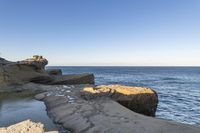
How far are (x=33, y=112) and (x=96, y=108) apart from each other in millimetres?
5481

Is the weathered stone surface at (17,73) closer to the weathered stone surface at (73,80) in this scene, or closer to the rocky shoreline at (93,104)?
the rocky shoreline at (93,104)

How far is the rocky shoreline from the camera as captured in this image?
16125 mm

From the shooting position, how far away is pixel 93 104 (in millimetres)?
22672

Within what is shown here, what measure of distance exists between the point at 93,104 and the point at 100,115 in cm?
372

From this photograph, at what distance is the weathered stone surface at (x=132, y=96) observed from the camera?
82.7 feet

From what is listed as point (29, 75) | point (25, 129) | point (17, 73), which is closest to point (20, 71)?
point (17, 73)

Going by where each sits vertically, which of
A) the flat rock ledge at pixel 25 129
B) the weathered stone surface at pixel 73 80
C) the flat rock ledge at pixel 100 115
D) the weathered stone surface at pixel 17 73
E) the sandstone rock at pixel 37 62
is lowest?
the flat rock ledge at pixel 25 129

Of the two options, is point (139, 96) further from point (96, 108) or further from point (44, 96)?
point (44, 96)

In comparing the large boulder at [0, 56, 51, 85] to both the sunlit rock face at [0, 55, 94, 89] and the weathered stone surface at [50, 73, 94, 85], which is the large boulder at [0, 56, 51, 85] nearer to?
the sunlit rock face at [0, 55, 94, 89]

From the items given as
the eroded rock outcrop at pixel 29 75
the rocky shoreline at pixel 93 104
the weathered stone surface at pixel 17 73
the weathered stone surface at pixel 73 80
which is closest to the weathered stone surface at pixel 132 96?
the rocky shoreline at pixel 93 104

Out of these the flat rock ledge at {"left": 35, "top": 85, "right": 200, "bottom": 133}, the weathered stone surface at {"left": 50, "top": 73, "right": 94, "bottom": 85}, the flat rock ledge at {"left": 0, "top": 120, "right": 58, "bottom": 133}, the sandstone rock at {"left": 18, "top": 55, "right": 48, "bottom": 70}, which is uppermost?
the sandstone rock at {"left": 18, "top": 55, "right": 48, "bottom": 70}

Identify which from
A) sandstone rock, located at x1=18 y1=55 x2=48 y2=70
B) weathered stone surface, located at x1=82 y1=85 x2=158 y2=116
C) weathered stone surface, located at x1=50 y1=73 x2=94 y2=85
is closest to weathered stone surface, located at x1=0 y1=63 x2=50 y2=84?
sandstone rock, located at x1=18 y1=55 x2=48 y2=70

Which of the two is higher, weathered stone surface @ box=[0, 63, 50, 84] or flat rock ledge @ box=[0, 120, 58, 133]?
weathered stone surface @ box=[0, 63, 50, 84]

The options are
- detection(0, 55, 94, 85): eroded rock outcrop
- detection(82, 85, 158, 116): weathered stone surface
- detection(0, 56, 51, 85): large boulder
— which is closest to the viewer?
detection(82, 85, 158, 116): weathered stone surface
